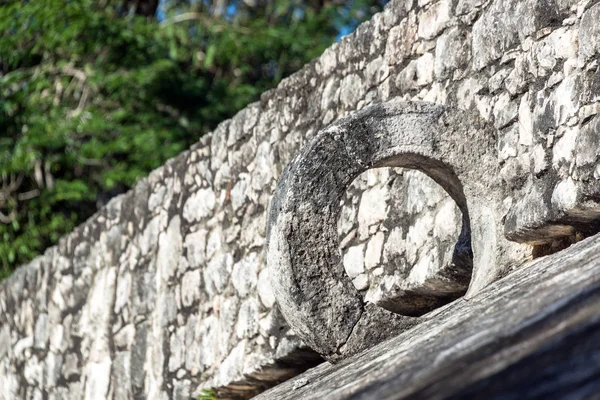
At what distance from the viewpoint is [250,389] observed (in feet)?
17.4

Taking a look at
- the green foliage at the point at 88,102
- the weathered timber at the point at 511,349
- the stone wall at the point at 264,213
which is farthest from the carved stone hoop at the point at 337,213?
the green foliage at the point at 88,102

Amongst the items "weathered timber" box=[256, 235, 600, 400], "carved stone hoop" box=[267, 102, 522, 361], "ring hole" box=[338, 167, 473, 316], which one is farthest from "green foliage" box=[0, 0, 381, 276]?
"weathered timber" box=[256, 235, 600, 400]

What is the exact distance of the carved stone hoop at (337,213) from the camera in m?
3.63

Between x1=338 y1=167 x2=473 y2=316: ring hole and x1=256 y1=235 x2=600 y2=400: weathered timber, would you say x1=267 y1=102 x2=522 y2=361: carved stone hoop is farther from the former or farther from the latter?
x1=256 y1=235 x2=600 y2=400: weathered timber

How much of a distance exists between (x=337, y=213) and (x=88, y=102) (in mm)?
7302

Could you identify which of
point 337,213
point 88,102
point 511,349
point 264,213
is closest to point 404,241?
point 337,213

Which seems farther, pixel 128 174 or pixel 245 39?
pixel 245 39

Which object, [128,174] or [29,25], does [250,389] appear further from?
[29,25]

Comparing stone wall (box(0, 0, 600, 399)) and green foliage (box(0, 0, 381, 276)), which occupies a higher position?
green foliage (box(0, 0, 381, 276))

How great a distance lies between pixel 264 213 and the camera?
17.2ft

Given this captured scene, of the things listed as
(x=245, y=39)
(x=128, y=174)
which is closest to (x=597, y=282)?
(x=128, y=174)

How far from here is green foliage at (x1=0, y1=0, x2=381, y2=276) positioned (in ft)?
31.9

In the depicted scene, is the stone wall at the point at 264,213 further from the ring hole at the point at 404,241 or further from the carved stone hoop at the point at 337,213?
the carved stone hoop at the point at 337,213

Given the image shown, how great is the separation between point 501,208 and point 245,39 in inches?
338
